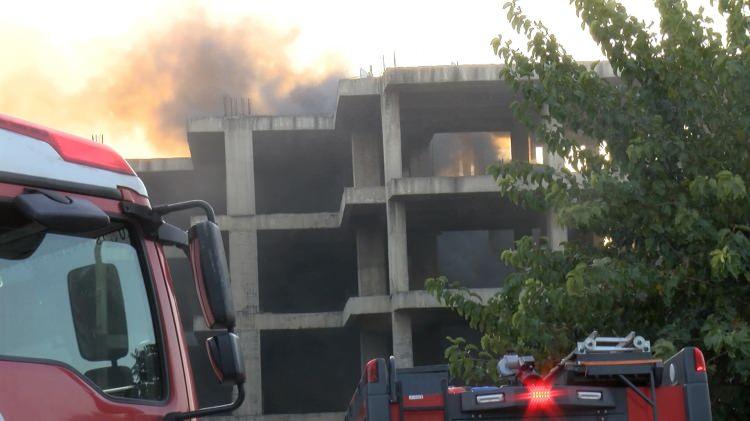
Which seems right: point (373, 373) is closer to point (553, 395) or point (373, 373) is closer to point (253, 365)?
point (553, 395)

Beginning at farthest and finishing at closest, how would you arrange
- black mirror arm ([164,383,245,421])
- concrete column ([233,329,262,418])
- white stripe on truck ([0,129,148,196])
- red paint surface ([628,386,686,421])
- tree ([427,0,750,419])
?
1. concrete column ([233,329,262,418])
2. tree ([427,0,750,419])
3. red paint surface ([628,386,686,421])
4. black mirror arm ([164,383,245,421])
5. white stripe on truck ([0,129,148,196])

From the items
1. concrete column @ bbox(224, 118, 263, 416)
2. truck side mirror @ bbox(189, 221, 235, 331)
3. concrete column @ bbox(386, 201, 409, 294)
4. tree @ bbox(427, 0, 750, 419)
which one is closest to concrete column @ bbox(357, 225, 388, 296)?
concrete column @ bbox(386, 201, 409, 294)

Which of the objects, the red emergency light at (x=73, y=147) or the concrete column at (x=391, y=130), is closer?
the red emergency light at (x=73, y=147)

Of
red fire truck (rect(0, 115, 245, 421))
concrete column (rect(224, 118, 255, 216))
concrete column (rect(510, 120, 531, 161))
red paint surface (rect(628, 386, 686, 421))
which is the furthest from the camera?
concrete column (rect(224, 118, 255, 216))

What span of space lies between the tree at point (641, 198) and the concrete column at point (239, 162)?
2861cm

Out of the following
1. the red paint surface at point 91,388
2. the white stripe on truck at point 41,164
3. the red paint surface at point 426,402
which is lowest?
the red paint surface at point 426,402

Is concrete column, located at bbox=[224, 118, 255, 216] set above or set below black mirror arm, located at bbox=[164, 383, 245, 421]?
above

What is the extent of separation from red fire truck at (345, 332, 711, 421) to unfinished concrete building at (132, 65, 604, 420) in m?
26.6

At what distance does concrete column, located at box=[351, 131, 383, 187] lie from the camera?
3962 centimetres

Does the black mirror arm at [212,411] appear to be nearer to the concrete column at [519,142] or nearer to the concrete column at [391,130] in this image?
the concrete column at [391,130]

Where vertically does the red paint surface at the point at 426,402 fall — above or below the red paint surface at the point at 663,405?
above

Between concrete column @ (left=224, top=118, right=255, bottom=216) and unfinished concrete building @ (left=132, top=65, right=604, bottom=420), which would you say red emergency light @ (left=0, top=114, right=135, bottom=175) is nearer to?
unfinished concrete building @ (left=132, top=65, right=604, bottom=420)

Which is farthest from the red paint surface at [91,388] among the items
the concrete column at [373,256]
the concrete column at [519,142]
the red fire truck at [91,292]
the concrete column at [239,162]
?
the concrete column at [239,162]

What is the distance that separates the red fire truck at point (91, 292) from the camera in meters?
4.25
